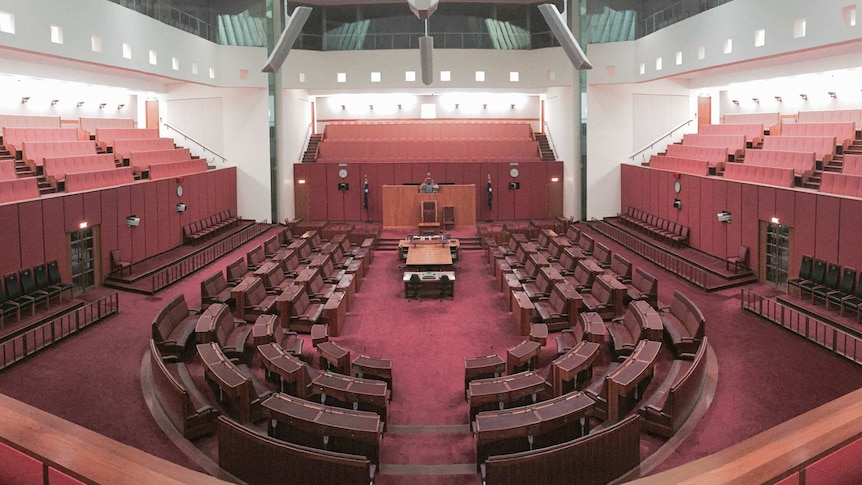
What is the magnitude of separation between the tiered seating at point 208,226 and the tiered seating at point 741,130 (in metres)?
18.7

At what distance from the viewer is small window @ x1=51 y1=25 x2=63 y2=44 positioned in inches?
674

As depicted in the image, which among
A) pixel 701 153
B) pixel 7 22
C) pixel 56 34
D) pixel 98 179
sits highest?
pixel 56 34

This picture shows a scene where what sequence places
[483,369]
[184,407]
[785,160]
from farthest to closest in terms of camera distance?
[785,160] < [483,369] < [184,407]

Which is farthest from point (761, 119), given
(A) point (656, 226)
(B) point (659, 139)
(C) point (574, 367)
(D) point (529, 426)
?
(D) point (529, 426)

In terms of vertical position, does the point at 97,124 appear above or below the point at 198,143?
above

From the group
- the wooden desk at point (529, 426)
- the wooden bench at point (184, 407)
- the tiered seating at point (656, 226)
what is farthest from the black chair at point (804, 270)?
the wooden bench at point (184, 407)

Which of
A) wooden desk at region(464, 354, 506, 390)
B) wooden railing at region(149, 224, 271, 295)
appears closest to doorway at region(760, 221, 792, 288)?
wooden desk at region(464, 354, 506, 390)

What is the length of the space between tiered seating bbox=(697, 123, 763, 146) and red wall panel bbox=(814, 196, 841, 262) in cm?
752

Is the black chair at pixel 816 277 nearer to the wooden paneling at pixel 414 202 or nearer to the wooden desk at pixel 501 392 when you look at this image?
the wooden desk at pixel 501 392

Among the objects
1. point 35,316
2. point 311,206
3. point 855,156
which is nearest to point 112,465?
point 35,316

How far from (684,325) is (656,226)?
11.3m

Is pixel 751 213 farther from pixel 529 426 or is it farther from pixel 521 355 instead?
pixel 529 426

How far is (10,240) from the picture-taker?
13.6 m

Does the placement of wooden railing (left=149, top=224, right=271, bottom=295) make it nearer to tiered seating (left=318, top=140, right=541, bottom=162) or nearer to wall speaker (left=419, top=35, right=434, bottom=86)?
tiered seating (left=318, top=140, right=541, bottom=162)
